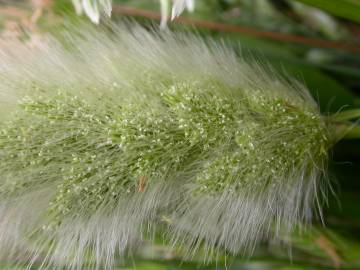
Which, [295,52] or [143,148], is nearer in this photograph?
[143,148]

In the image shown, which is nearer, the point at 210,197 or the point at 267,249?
the point at 210,197

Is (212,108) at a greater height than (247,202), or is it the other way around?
(212,108)

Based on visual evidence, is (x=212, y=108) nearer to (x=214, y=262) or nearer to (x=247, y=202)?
(x=247, y=202)

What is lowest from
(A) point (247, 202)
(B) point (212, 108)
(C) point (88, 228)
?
(C) point (88, 228)

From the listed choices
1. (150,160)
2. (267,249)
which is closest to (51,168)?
(150,160)

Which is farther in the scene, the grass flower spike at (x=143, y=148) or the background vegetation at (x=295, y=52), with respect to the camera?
the background vegetation at (x=295, y=52)

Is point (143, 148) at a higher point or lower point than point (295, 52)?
lower

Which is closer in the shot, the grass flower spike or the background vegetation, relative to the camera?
the grass flower spike
